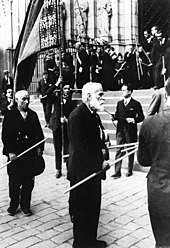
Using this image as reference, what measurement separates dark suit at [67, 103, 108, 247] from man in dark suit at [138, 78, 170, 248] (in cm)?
101

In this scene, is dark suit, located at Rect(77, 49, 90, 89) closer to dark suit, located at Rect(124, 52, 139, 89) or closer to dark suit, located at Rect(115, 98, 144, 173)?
dark suit, located at Rect(124, 52, 139, 89)

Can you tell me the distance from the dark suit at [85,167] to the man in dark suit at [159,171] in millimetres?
1008

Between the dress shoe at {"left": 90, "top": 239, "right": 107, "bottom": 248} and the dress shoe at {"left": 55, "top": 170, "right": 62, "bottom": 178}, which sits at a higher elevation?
the dress shoe at {"left": 90, "top": 239, "right": 107, "bottom": 248}

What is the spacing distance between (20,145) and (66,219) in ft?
4.05

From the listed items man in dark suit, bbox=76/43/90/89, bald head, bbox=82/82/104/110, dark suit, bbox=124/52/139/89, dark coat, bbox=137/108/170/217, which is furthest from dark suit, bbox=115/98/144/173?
man in dark suit, bbox=76/43/90/89

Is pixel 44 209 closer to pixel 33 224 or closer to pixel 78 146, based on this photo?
pixel 33 224

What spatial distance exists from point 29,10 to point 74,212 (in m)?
3.68

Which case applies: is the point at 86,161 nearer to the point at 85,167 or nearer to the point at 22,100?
the point at 85,167

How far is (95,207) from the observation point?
402 centimetres

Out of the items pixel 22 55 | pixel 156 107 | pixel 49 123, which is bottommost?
pixel 49 123

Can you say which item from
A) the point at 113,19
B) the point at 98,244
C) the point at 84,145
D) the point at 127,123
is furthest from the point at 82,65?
the point at 98,244

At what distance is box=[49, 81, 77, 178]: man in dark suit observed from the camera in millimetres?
7449

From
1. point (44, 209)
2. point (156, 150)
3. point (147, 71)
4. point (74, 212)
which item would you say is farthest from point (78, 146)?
point (147, 71)

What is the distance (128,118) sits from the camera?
22.9ft
